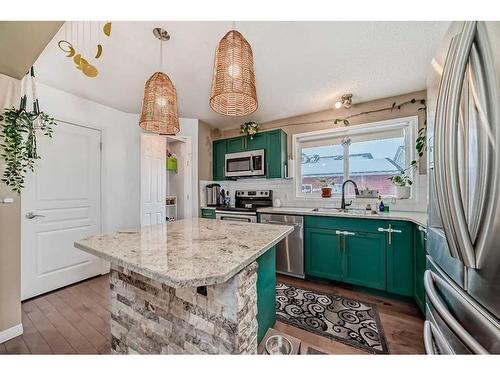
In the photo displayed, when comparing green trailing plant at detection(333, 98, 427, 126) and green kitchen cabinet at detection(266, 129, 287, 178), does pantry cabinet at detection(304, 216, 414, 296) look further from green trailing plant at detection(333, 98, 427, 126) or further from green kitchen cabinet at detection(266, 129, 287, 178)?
green trailing plant at detection(333, 98, 427, 126)

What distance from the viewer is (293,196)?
323 centimetres

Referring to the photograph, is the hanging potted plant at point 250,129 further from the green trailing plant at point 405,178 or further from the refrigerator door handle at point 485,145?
the refrigerator door handle at point 485,145

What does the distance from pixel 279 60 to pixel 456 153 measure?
172 cm

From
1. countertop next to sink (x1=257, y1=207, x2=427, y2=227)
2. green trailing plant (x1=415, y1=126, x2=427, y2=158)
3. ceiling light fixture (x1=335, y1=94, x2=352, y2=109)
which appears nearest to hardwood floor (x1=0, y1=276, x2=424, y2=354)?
countertop next to sink (x1=257, y1=207, x2=427, y2=227)

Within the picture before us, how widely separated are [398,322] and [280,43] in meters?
2.61

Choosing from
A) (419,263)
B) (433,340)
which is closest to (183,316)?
(433,340)

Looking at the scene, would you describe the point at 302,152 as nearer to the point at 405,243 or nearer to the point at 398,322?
the point at 405,243

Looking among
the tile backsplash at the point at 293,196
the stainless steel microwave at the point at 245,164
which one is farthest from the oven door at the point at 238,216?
the stainless steel microwave at the point at 245,164

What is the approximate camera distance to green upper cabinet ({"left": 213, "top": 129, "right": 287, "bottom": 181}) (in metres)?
3.06

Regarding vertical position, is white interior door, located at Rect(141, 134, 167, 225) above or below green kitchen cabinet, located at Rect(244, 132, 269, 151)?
below

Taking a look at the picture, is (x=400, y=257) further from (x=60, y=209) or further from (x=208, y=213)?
(x=60, y=209)

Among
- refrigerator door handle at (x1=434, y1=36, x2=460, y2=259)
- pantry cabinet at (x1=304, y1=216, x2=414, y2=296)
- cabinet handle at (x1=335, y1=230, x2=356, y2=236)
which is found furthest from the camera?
cabinet handle at (x1=335, y1=230, x2=356, y2=236)

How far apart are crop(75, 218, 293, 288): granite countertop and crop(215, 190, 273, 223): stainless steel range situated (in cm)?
145
